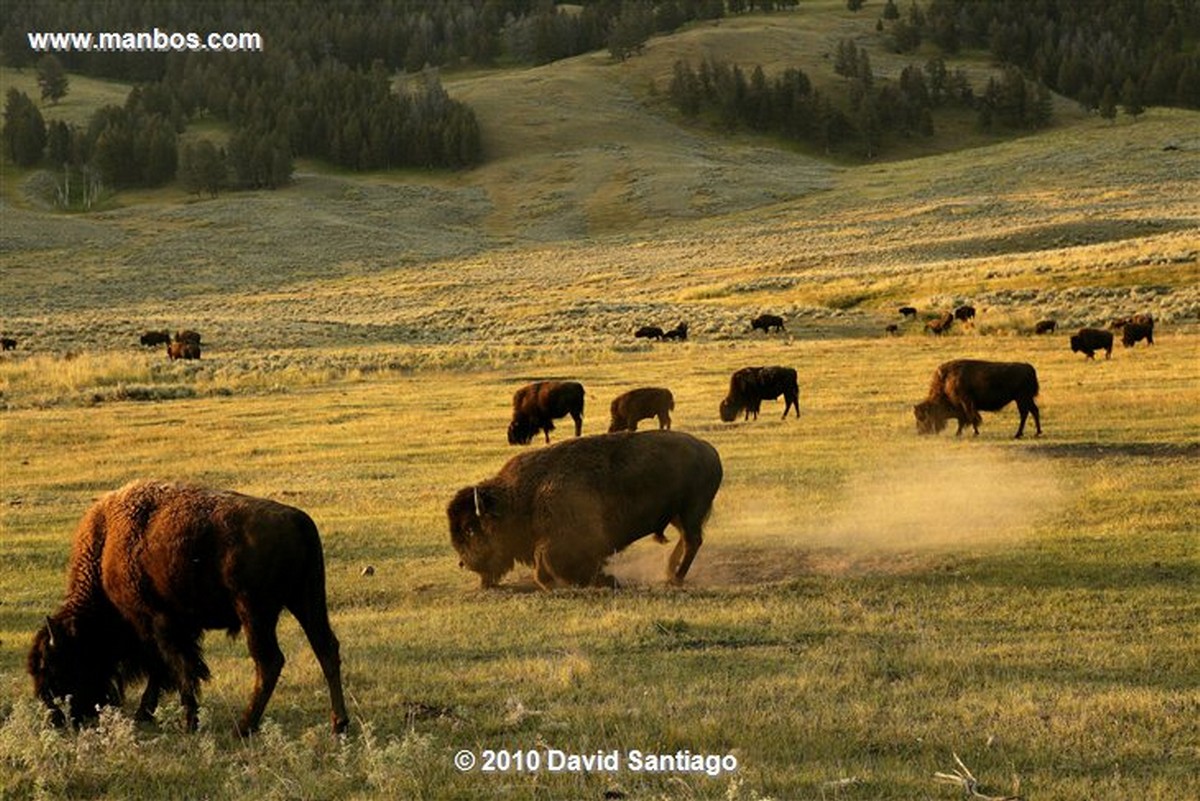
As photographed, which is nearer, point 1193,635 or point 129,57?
point 1193,635

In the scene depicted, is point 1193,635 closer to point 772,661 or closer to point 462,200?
point 772,661

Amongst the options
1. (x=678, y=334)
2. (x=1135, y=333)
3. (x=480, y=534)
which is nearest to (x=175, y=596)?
(x=480, y=534)

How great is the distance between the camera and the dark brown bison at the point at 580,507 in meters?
13.2

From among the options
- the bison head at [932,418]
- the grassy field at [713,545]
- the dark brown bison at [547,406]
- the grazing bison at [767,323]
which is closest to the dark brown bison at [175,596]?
the grassy field at [713,545]

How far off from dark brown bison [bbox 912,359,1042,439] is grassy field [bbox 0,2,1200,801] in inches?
28.8

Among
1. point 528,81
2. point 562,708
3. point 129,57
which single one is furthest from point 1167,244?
point 129,57

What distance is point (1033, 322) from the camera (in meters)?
44.7

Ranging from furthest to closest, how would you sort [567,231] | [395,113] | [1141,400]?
[395,113] < [567,231] < [1141,400]

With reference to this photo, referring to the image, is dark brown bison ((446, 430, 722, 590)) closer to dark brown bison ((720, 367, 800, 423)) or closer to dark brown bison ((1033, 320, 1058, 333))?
dark brown bison ((720, 367, 800, 423))

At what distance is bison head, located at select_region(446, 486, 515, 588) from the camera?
43.4 ft

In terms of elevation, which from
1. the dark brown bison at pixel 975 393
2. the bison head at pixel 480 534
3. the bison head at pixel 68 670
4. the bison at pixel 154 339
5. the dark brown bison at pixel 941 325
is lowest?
the bison at pixel 154 339

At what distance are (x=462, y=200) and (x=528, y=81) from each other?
52.3 metres

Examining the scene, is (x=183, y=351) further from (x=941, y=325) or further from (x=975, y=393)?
(x=975, y=393)

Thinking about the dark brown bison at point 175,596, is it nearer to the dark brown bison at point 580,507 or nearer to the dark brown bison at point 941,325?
the dark brown bison at point 580,507
